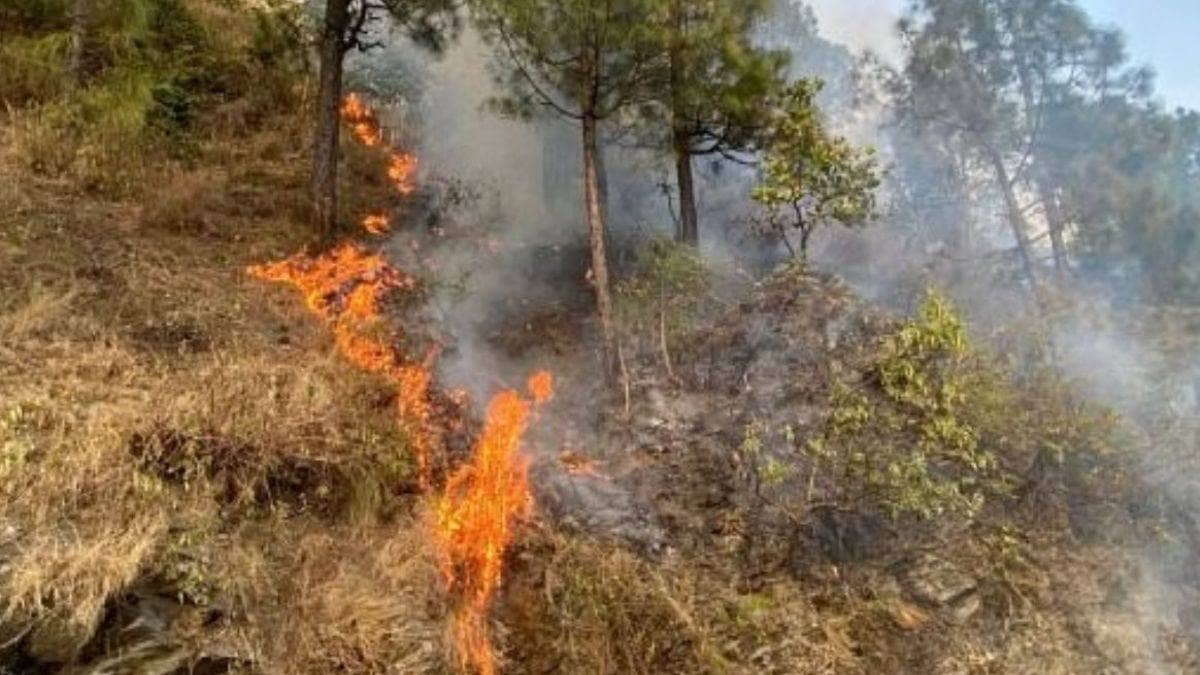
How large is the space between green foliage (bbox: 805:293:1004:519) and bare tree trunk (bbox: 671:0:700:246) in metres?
5.16

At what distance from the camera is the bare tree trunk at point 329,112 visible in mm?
13055

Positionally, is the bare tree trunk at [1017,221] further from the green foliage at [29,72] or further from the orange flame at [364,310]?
the green foliage at [29,72]

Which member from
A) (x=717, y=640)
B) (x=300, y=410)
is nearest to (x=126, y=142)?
(x=300, y=410)

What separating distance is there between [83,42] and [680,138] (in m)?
9.10

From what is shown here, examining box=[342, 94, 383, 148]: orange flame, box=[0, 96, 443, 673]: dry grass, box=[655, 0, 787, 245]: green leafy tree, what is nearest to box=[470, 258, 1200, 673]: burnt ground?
box=[0, 96, 443, 673]: dry grass

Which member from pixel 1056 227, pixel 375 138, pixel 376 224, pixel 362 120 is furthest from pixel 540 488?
pixel 1056 227

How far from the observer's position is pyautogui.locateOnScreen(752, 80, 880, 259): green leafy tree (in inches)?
539

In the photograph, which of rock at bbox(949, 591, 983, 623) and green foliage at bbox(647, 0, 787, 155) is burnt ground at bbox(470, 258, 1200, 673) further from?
green foliage at bbox(647, 0, 787, 155)

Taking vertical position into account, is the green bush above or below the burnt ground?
above

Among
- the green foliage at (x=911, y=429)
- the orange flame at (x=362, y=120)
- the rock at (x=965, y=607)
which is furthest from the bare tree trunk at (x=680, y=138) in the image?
the rock at (x=965, y=607)

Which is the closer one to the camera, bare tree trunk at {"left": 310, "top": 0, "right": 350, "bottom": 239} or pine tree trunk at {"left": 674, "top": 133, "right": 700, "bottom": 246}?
bare tree trunk at {"left": 310, "top": 0, "right": 350, "bottom": 239}

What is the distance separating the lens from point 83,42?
1461cm

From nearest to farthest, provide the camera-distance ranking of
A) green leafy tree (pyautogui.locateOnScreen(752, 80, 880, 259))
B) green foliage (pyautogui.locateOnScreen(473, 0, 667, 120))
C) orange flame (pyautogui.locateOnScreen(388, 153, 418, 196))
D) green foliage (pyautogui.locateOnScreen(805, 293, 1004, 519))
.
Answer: green foliage (pyautogui.locateOnScreen(805, 293, 1004, 519))
green foliage (pyautogui.locateOnScreen(473, 0, 667, 120))
green leafy tree (pyautogui.locateOnScreen(752, 80, 880, 259))
orange flame (pyautogui.locateOnScreen(388, 153, 418, 196))

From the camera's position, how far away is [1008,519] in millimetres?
10438
